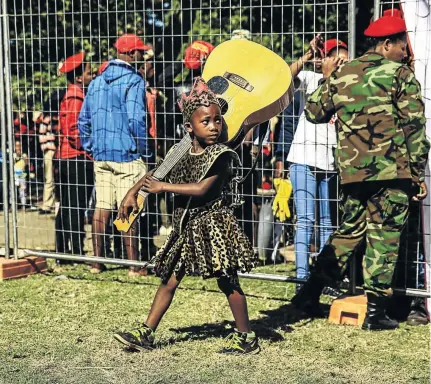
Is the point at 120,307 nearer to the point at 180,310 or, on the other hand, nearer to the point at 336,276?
the point at 180,310

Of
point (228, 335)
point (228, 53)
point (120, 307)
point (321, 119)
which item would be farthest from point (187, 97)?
point (120, 307)

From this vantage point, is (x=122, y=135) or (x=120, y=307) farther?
(x=122, y=135)

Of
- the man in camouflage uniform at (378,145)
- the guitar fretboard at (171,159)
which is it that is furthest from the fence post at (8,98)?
the man in camouflage uniform at (378,145)

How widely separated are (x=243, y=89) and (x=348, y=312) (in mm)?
1873

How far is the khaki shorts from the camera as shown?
26.2 ft

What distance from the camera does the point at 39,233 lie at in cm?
1020

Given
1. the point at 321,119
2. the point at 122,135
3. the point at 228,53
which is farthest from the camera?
the point at 122,135

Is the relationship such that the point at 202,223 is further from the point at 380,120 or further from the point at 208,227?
the point at 380,120

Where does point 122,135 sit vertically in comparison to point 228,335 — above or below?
above

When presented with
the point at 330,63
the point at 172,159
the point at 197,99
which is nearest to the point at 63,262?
the point at 330,63

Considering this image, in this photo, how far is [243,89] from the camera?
18.7 feet

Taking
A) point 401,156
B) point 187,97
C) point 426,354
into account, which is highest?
point 187,97

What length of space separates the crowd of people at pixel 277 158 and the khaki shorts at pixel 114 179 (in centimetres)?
1

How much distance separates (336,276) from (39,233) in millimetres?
4795
